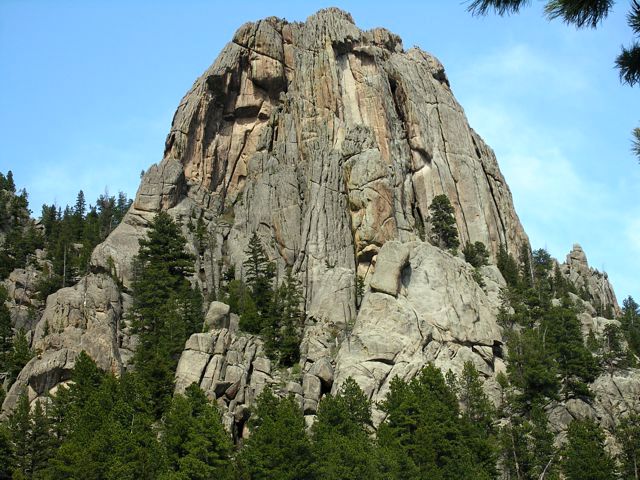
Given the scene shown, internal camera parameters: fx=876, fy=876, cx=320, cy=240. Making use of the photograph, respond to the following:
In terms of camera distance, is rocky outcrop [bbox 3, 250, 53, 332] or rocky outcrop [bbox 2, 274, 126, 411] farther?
rocky outcrop [bbox 3, 250, 53, 332]

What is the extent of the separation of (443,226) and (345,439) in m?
47.1

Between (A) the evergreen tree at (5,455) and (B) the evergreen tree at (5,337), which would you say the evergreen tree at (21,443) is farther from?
(B) the evergreen tree at (5,337)

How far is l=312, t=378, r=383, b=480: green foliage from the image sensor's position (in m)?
53.4

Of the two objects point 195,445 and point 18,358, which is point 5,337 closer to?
point 18,358

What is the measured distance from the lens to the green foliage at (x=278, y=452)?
177 feet

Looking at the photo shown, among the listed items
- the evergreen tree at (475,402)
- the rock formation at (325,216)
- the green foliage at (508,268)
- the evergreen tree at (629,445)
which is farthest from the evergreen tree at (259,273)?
the evergreen tree at (629,445)

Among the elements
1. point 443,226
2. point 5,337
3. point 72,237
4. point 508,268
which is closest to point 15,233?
point 72,237

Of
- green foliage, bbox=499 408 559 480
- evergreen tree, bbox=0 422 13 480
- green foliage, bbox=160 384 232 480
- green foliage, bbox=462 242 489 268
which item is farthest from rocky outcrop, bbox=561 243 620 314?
evergreen tree, bbox=0 422 13 480

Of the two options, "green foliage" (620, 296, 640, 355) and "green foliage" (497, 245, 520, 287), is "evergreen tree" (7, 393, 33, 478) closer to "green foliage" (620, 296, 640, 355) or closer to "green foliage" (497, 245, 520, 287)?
"green foliage" (497, 245, 520, 287)

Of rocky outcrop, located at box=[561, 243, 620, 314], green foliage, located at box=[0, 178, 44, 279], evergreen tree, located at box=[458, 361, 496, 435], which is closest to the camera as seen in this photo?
evergreen tree, located at box=[458, 361, 496, 435]

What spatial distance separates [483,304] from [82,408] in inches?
1582

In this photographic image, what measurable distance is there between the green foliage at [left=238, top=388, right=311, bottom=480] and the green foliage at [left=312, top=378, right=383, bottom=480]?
3.24ft

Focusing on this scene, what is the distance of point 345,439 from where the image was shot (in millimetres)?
56781

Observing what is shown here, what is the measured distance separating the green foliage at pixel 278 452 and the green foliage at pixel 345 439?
99 centimetres
